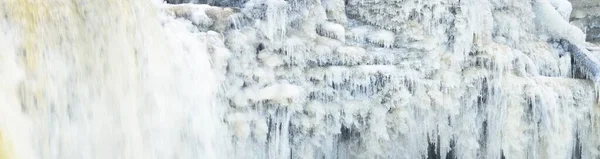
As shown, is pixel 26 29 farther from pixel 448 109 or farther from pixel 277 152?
pixel 448 109

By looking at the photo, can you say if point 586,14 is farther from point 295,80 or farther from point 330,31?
point 295,80

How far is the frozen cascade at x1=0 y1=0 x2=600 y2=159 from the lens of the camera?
3041mm

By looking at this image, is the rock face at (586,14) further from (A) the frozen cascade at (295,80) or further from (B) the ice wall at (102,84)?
(B) the ice wall at (102,84)

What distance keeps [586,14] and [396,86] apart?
3.87 m

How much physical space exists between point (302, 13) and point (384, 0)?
599 mm

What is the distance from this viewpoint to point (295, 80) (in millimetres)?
3996

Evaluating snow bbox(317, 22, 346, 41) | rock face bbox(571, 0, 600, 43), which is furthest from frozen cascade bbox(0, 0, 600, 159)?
rock face bbox(571, 0, 600, 43)

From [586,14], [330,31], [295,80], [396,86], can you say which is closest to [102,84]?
[295,80]

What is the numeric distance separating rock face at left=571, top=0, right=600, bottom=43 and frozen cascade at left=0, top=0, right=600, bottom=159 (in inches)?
83.4

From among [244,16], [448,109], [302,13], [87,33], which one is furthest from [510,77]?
[87,33]

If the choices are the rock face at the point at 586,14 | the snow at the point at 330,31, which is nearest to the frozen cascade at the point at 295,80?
the snow at the point at 330,31

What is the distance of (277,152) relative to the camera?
4.00m

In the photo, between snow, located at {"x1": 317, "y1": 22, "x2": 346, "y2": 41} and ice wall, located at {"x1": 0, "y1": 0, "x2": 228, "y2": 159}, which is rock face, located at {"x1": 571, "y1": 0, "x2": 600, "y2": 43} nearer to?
snow, located at {"x1": 317, "y1": 22, "x2": 346, "y2": 41}

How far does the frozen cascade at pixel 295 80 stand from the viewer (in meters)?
3.04
